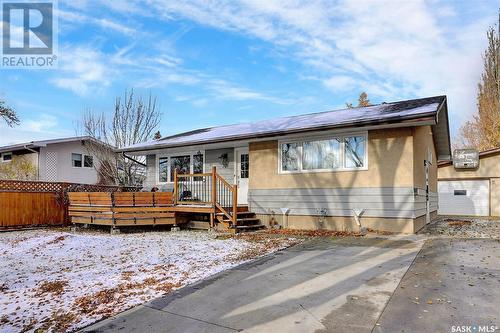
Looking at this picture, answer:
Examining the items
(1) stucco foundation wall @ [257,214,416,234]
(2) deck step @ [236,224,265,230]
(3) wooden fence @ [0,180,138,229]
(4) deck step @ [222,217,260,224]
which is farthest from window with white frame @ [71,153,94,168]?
(1) stucco foundation wall @ [257,214,416,234]

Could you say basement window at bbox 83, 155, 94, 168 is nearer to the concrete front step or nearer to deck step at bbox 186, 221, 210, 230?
deck step at bbox 186, 221, 210, 230

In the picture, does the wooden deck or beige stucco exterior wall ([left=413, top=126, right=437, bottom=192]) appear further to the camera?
the wooden deck

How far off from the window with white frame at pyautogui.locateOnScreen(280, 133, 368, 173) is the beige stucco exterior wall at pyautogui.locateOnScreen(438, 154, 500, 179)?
35.2 ft

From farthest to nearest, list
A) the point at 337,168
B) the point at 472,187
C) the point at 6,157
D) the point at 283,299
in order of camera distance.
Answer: the point at 6,157, the point at 472,187, the point at 337,168, the point at 283,299

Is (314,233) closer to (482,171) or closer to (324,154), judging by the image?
(324,154)

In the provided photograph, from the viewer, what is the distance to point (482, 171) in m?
16.8

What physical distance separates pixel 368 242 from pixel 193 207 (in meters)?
5.27

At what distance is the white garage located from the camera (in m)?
16.9

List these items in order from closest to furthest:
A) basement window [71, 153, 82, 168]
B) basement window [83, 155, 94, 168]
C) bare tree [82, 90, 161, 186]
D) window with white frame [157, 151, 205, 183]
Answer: window with white frame [157, 151, 205, 183] → bare tree [82, 90, 161, 186] → basement window [71, 153, 82, 168] → basement window [83, 155, 94, 168]

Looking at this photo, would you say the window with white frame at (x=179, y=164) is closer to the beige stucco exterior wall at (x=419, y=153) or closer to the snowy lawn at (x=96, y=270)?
the snowy lawn at (x=96, y=270)

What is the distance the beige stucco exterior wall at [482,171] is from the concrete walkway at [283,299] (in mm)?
13483

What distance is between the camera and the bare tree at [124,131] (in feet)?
61.2

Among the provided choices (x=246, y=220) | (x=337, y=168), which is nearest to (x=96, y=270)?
(x=246, y=220)

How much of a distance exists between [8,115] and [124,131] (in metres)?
5.64
